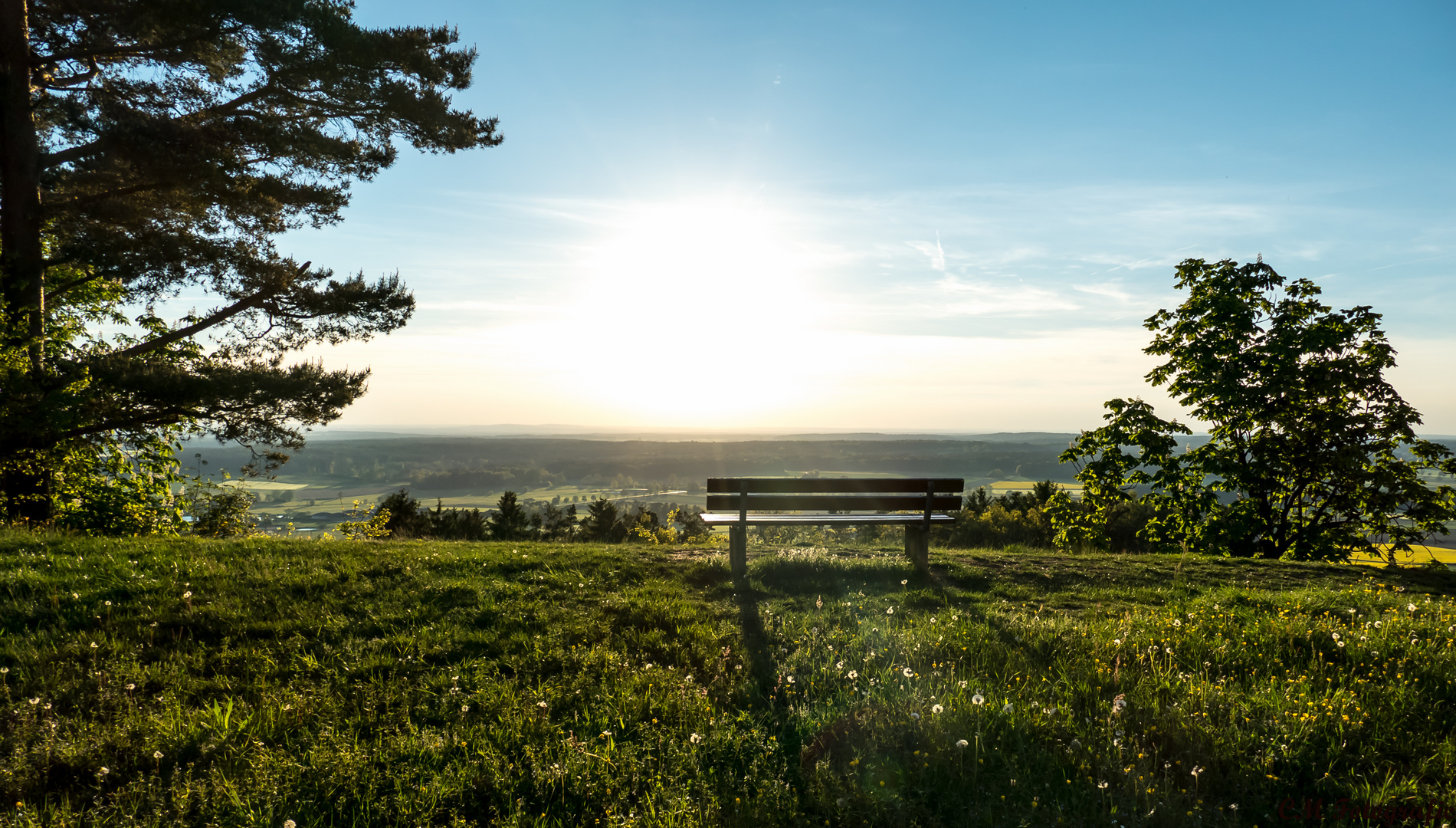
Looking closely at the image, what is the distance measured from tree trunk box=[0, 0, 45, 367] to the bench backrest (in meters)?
9.49

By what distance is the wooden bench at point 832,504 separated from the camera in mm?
7262

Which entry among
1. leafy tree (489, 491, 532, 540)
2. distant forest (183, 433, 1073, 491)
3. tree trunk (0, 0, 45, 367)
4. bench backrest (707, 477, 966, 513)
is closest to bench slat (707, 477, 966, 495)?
bench backrest (707, 477, 966, 513)

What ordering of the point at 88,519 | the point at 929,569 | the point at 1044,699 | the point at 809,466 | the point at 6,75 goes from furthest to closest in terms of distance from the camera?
the point at 809,466, the point at 88,519, the point at 6,75, the point at 929,569, the point at 1044,699

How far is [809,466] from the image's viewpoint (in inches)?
5861

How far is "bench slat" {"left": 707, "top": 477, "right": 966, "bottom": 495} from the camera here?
7.29m

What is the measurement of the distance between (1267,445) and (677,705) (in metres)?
14.1

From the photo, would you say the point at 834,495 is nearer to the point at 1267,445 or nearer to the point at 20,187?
the point at 1267,445

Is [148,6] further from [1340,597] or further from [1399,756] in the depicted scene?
[1340,597]

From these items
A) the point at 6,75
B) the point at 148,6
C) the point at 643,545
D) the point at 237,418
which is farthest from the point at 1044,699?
the point at 6,75

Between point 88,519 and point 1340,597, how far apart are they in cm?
1786

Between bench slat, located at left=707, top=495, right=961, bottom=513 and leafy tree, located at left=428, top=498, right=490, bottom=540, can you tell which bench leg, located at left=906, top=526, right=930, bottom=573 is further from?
leafy tree, located at left=428, top=498, right=490, bottom=540

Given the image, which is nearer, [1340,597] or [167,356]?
[1340,597]

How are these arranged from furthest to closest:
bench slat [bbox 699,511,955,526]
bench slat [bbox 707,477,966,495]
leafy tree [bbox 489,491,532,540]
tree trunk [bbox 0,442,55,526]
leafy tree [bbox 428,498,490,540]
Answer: leafy tree [bbox 489,491,532,540], leafy tree [bbox 428,498,490,540], tree trunk [bbox 0,442,55,526], bench slat [bbox 707,477,966,495], bench slat [bbox 699,511,955,526]

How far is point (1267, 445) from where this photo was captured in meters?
12.3
